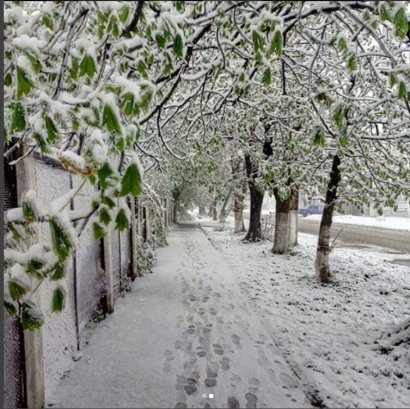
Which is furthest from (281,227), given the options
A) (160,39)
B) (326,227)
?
(160,39)

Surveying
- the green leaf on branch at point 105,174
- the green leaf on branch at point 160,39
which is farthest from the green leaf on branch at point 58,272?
the green leaf on branch at point 160,39

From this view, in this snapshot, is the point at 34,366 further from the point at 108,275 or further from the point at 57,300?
the point at 108,275

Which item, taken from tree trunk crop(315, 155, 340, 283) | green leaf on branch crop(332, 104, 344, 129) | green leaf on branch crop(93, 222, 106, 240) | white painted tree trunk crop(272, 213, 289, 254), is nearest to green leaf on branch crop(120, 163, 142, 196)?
green leaf on branch crop(93, 222, 106, 240)

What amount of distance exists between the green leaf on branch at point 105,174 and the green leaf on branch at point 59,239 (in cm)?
27

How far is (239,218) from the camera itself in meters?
20.6

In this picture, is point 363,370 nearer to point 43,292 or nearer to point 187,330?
point 187,330

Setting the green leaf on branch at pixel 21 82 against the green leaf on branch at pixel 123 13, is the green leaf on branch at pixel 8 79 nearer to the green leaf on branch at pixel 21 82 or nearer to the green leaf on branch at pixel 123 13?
the green leaf on branch at pixel 21 82

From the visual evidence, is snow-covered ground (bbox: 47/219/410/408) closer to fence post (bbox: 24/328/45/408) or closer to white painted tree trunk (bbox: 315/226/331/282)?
white painted tree trunk (bbox: 315/226/331/282)

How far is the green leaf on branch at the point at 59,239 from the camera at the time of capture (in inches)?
63.2

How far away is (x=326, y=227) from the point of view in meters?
7.71

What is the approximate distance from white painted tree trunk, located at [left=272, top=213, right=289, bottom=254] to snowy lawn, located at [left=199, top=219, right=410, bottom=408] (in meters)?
1.65

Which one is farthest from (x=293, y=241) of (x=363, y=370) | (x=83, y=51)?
(x=83, y=51)

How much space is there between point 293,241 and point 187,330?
8979 millimetres

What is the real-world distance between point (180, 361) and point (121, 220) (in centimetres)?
272
